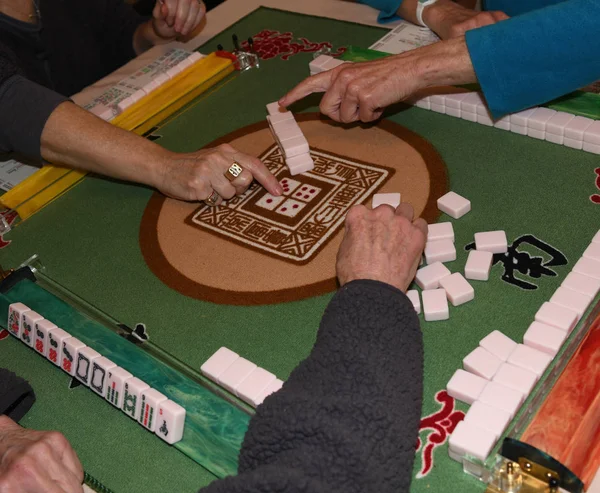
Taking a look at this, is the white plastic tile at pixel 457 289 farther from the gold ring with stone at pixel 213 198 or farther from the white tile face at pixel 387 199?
the gold ring with stone at pixel 213 198

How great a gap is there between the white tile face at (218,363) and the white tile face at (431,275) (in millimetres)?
467

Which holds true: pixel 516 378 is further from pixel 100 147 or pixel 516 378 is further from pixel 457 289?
pixel 100 147

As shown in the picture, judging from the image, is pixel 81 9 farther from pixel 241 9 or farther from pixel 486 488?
pixel 486 488

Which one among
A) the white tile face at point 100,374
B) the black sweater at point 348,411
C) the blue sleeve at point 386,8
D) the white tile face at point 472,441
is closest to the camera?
the black sweater at point 348,411

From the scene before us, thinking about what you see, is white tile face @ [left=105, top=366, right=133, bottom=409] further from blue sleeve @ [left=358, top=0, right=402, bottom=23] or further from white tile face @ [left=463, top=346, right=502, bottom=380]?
blue sleeve @ [left=358, top=0, right=402, bottom=23]

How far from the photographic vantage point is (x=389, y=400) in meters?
1.25

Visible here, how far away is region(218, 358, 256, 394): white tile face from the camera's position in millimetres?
1526

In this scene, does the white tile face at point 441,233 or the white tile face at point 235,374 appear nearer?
the white tile face at point 235,374

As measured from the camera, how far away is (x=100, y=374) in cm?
159

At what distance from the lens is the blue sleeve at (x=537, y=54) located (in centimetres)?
181

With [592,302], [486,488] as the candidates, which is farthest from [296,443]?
[592,302]

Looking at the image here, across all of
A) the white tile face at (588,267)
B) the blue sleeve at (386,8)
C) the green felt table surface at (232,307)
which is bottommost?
the green felt table surface at (232,307)

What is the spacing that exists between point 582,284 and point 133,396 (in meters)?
1.02

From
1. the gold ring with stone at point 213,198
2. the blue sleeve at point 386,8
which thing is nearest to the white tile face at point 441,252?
the gold ring with stone at point 213,198
